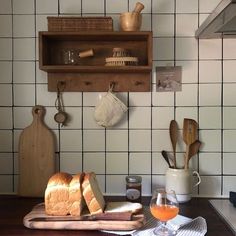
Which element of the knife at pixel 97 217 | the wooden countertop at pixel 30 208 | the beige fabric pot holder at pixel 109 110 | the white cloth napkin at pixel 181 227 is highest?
the beige fabric pot holder at pixel 109 110

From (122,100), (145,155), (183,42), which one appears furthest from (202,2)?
(145,155)

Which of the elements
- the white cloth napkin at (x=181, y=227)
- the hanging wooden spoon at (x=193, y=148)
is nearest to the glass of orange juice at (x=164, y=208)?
the white cloth napkin at (x=181, y=227)

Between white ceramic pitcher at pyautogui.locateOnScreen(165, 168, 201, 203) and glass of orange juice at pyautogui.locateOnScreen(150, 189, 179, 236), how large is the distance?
0.28 metres

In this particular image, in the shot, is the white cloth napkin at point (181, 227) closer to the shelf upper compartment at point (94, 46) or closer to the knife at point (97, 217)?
the knife at point (97, 217)

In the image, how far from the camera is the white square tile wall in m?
1.43

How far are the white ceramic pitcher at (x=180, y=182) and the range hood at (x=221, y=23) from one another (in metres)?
0.55

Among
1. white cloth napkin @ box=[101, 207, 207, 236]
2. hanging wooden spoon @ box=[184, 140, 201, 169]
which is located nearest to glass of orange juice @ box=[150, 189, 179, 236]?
white cloth napkin @ box=[101, 207, 207, 236]

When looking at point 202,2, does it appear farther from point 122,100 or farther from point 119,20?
point 122,100

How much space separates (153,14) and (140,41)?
5.0 inches

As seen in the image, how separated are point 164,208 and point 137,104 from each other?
1.76 feet

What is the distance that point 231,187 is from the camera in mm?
1445

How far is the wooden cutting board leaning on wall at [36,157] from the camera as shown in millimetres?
1432

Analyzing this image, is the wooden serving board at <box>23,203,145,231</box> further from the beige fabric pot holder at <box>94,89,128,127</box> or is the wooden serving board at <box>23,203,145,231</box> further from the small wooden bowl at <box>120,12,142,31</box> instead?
the small wooden bowl at <box>120,12,142,31</box>

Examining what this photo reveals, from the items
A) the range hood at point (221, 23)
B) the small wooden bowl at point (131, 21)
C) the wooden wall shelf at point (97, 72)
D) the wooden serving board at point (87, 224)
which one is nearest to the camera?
the range hood at point (221, 23)
